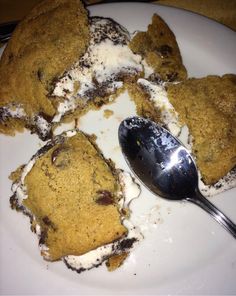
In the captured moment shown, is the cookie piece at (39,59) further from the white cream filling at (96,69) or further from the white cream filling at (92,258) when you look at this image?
the white cream filling at (92,258)

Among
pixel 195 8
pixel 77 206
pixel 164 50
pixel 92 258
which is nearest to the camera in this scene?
pixel 77 206

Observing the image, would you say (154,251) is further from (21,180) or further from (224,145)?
(21,180)

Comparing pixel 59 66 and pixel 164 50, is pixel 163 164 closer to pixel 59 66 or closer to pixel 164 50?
pixel 164 50

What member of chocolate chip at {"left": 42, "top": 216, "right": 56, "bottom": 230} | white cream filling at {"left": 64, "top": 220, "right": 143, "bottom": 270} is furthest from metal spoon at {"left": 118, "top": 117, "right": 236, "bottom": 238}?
chocolate chip at {"left": 42, "top": 216, "right": 56, "bottom": 230}

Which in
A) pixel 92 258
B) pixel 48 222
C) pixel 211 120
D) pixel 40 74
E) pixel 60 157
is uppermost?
pixel 211 120

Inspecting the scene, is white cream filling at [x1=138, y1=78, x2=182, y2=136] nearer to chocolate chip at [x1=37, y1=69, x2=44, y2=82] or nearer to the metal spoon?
the metal spoon

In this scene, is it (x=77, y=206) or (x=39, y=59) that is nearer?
(x=77, y=206)

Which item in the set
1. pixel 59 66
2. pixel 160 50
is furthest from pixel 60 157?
pixel 160 50
